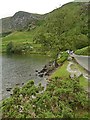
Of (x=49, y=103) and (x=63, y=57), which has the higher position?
(x=63, y=57)

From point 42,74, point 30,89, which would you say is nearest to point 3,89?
point 42,74

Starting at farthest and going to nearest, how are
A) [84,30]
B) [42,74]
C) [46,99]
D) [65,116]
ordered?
[84,30] < [42,74] < [46,99] < [65,116]

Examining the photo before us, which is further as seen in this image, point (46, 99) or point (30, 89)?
point (30, 89)

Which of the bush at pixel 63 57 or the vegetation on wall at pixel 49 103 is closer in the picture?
the vegetation on wall at pixel 49 103

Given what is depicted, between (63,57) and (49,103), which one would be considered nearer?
(49,103)

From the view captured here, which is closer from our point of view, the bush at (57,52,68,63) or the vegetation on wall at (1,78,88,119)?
the vegetation on wall at (1,78,88,119)

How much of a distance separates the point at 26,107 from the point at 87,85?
57.9ft

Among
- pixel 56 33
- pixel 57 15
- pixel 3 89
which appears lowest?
pixel 3 89

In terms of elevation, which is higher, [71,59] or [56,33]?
[56,33]

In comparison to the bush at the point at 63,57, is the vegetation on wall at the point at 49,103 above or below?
below

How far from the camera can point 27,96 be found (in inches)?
1291

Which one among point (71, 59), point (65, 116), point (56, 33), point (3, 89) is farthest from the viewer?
point (56, 33)

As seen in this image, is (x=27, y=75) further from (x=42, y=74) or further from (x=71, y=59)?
(x=71, y=59)

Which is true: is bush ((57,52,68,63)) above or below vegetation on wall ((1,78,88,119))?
above
